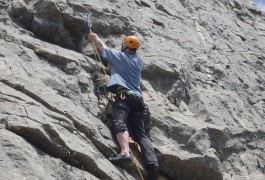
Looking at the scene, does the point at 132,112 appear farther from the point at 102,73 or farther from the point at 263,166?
the point at 263,166

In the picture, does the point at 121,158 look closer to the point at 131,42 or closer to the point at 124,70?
the point at 124,70

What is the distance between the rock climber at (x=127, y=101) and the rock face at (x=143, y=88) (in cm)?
23

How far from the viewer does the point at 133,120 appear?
34.7 ft

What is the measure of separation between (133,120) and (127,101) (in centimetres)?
41

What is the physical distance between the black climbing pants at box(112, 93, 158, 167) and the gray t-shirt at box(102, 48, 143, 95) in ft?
0.97

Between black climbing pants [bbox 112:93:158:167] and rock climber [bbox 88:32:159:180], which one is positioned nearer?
rock climber [bbox 88:32:159:180]

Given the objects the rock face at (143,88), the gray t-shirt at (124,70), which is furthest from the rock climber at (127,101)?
the rock face at (143,88)

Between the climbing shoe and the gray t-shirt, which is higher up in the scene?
the gray t-shirt

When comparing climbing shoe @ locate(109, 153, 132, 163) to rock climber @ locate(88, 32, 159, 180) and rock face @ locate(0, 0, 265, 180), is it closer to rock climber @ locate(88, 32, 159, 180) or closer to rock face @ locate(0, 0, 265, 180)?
rock climber @ locate(88, 32, 159, 180)

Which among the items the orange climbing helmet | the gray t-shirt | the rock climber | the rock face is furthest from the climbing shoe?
the orange climbing helmet

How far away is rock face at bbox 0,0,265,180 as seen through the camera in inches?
339

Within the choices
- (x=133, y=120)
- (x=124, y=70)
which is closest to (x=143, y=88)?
(x=124, y=70)

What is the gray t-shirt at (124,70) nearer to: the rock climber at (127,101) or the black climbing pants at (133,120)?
the rock climber at (127,101)

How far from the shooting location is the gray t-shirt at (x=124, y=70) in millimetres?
10766
